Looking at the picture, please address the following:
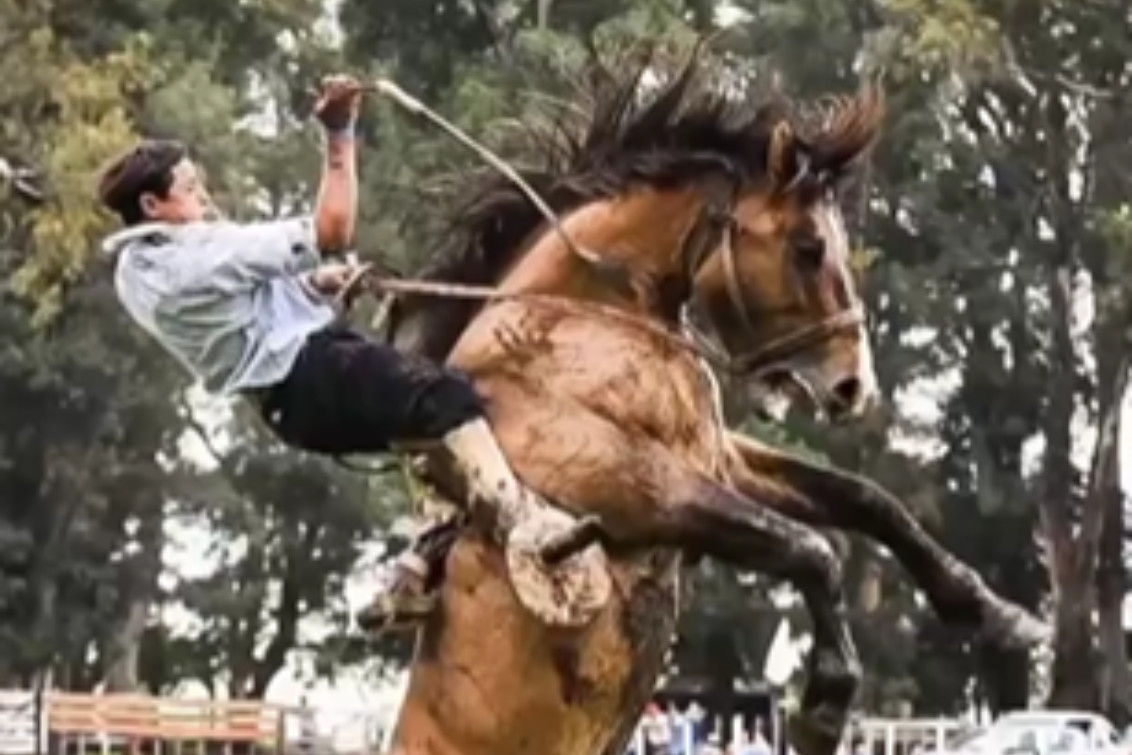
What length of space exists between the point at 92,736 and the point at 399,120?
365 inches

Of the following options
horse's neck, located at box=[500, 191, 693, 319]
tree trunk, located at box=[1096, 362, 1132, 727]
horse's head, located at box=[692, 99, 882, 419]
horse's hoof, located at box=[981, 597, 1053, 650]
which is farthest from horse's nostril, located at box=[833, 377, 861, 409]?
tree trunk, located at box=[1096, 362, 1132, 727]

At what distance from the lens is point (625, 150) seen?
709cm

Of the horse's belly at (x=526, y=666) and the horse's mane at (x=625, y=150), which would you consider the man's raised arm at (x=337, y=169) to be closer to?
the horse's mane at (x=625, y=150)

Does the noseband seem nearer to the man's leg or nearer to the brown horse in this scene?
the brown horse

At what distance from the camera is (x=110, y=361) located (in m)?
35.5

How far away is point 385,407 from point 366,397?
49 millimetres

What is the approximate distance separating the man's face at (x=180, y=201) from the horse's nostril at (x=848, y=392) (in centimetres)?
147

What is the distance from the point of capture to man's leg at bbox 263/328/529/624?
21.8 ft

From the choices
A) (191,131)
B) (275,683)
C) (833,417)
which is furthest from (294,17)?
(833,417)

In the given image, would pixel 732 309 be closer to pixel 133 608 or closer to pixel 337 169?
pixel 337 169

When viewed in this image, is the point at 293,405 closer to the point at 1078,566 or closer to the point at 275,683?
the point at 1078,566

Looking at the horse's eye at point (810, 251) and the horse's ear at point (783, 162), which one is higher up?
the horse's ear at point (783, 162)

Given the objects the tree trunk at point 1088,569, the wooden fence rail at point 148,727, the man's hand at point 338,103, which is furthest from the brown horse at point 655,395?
the tree trunk at point 1088,569

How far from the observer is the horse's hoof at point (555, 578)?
21.5ft
